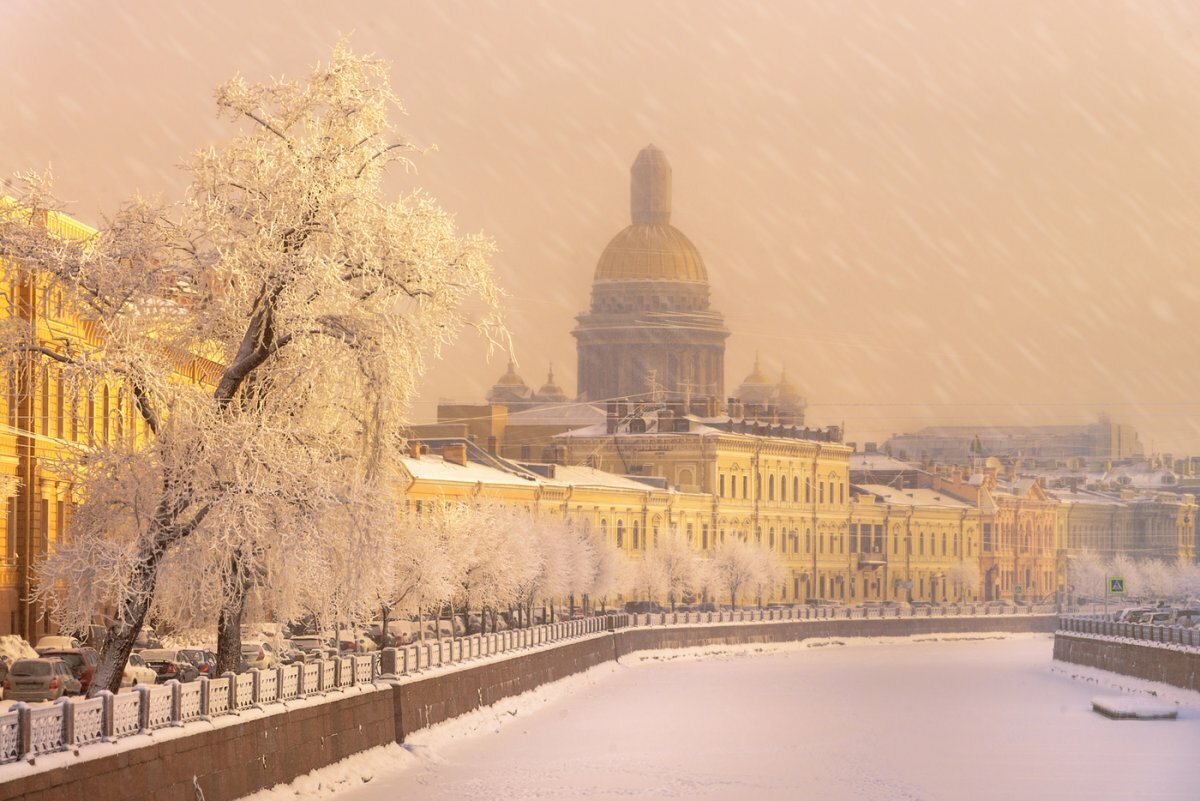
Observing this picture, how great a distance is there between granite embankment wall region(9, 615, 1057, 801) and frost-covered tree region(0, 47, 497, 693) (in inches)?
83.0

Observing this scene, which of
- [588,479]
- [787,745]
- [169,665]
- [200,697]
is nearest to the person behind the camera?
[200,697]

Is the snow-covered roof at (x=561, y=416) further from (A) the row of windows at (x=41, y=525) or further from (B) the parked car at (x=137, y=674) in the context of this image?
(B) the parked car at (x=137, y=674)

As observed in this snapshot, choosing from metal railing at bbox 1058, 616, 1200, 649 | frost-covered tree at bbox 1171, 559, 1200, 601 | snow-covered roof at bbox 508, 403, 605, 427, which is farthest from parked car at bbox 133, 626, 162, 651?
frost-covered tree at bbox 1171, 559, 1200, 601

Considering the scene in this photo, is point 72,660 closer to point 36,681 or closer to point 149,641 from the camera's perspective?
point 36,681

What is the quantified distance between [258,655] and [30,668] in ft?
26.0

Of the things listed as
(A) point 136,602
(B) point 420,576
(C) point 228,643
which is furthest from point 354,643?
(A) point 136,602

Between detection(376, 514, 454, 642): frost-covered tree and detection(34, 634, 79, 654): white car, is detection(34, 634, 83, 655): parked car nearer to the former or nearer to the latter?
detection(34, 634, 79, 654): white car

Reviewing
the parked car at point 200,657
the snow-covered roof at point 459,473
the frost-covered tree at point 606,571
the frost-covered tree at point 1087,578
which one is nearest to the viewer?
the parked car at point 200,657

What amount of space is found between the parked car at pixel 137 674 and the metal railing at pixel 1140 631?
34.7m

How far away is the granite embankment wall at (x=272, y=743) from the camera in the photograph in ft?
85.5

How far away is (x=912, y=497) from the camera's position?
167 meters

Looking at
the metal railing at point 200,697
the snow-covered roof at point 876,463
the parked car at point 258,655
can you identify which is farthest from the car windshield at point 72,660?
the snow-covered roof at point 876,463

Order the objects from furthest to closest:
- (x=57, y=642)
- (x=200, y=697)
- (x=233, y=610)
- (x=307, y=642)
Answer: (x=307, y=642)
(x=57, y=642)
(x=233, y=610)
(x=200, y=697)

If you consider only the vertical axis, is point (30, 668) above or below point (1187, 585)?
below
